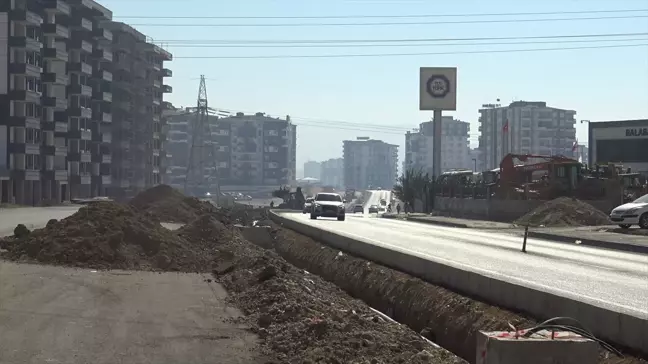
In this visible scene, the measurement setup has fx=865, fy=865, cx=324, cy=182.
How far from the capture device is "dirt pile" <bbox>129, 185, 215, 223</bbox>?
152 feet

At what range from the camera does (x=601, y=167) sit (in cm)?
5562

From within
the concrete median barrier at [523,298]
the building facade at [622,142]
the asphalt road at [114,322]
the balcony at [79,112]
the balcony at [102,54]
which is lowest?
the asphalt road at [114,322]

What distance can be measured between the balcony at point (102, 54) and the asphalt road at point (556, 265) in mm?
90412

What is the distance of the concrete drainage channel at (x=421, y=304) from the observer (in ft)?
41.8

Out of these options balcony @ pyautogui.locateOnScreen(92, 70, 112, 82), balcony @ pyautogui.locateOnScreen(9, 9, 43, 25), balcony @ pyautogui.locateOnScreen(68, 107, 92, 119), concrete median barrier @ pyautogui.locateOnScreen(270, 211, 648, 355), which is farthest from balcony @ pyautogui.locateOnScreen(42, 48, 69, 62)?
concrete median barrier @ pyautogui.locateOnScreen(270, 211, 648, 355)

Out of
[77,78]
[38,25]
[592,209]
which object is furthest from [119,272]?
[77,78]

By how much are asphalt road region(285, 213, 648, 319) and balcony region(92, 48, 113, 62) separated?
9041cm

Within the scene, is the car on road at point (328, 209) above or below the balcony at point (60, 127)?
below

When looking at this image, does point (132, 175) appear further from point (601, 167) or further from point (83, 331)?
point (83, 331)

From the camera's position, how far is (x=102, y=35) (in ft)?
384

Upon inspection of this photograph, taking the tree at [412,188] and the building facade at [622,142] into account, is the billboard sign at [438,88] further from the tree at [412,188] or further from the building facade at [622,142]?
the building facade at [622,142]

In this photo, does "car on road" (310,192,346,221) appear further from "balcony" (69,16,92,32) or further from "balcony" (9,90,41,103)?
"balcony" (69,16,92,32)

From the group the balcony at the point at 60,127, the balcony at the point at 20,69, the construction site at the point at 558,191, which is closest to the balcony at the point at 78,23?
the balcony at the point at 60,127

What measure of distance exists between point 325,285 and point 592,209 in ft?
90.5
